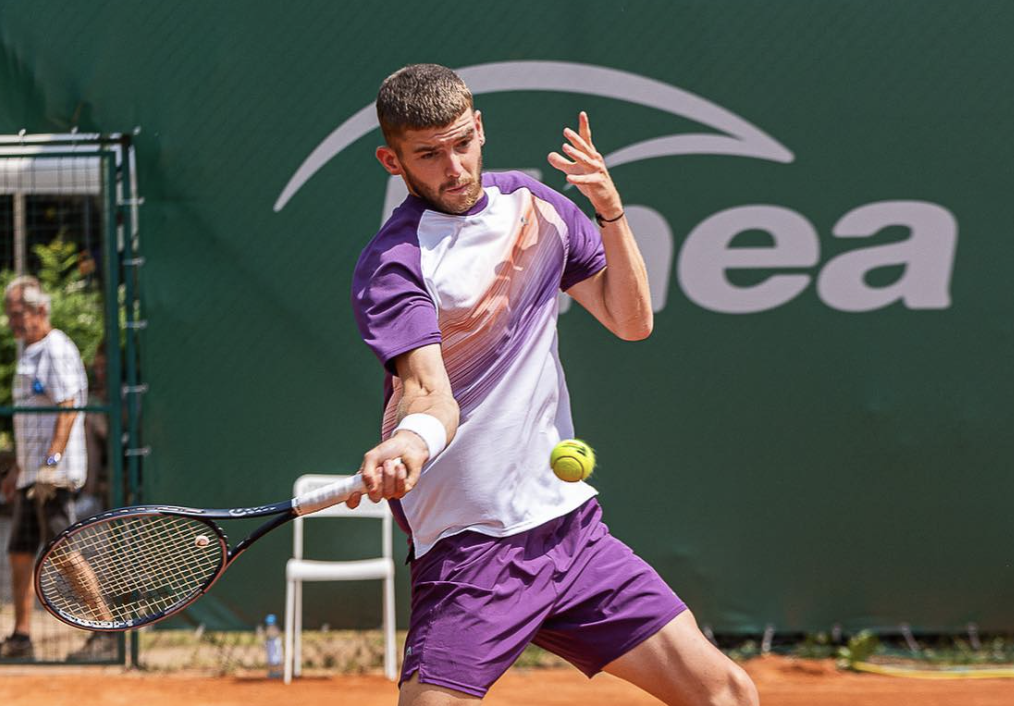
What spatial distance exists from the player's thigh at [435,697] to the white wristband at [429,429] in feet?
1.47

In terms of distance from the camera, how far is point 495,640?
2338 millimetres

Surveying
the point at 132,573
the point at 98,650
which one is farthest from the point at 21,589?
the point at 132,573

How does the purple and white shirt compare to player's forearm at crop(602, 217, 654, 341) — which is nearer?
the purple and white shirt

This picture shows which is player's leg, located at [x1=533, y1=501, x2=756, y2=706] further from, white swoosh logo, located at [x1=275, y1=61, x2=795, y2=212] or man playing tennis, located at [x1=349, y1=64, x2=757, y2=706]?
→ white swoosh logo, located at [x1=275, y1=61, x2=795, y2=212]

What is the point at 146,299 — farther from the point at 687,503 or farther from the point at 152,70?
the point at 687,503

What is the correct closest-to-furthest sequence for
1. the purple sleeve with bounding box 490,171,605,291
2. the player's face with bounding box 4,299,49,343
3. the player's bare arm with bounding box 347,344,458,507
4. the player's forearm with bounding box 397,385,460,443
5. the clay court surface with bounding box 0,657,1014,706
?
the player's bare arm with bounding box 347,344,458,507
the player's forearm with bounding box 397,385,460,443
the purple sleeve with bounding box 490,171,605,291
the clay court surface with bounding box 0,657,1014,706
the player's face with bounding box 4,299,49,343

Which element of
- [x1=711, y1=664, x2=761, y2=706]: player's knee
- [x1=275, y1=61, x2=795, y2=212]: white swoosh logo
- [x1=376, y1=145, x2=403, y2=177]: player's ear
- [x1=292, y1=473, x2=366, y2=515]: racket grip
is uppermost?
[x1=275, y1=61, x2=795, y2=212]: white swoosh logo

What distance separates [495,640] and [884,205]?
3029mm

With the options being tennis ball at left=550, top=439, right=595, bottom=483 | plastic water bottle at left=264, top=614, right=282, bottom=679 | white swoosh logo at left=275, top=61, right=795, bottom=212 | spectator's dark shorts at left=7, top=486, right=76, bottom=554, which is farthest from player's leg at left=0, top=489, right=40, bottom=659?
tennis ball at left=550, top=439, right=595, bottom=483

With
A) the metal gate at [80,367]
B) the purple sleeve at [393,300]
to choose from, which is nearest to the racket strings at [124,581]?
the purple sleeve at [393,300]

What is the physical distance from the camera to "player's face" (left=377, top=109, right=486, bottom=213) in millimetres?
2322

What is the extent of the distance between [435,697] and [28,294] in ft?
11.2

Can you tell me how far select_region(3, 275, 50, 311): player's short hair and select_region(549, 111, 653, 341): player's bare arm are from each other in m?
3.06

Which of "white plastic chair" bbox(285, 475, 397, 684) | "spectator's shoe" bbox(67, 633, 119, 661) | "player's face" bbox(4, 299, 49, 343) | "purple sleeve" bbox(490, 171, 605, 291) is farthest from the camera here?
"player's face" bbox(4, 299, 49, 343)
